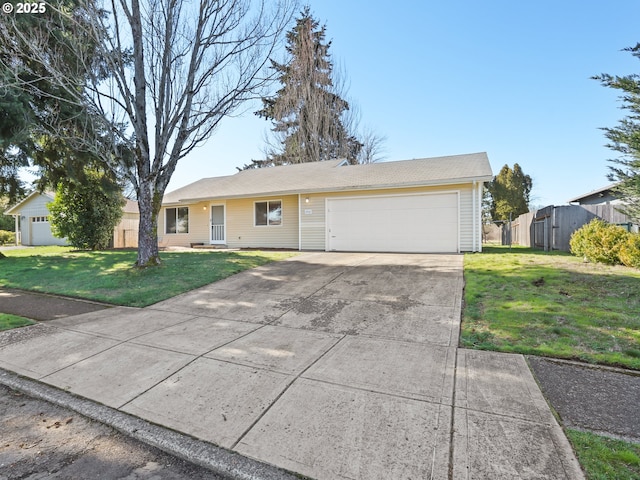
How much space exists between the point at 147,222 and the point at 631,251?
1165 centimetres

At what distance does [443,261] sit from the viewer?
9.41 m

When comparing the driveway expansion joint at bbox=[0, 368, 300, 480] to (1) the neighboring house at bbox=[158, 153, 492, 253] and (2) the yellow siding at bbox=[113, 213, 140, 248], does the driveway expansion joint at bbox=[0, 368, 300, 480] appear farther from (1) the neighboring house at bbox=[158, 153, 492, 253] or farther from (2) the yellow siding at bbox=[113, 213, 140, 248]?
(2) the yellow siding at bbox=[113, 213, 140, 248]

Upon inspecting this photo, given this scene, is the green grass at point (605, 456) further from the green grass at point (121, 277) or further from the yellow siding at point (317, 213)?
the yellow siding at point (317, 213)

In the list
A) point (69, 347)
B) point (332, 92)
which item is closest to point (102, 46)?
point (69, 347)

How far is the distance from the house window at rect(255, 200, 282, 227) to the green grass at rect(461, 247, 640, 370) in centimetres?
929

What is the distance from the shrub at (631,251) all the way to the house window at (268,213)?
37.2ft

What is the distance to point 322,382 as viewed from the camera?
2.93m

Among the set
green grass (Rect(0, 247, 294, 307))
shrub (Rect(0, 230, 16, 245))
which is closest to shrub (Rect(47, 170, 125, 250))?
green grass (Rect(0, 247, 294, 307))

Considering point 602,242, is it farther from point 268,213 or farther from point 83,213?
point 83,213

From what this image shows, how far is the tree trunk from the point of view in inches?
342

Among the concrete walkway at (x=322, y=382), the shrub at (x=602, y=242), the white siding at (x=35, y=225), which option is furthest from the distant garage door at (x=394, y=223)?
the white siding at (x=35, y=225)

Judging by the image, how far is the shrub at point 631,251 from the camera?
284 inches

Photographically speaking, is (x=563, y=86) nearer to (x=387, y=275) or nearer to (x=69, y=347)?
(x=387, y=275)

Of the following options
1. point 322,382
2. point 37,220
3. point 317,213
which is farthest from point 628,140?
point 37,220
